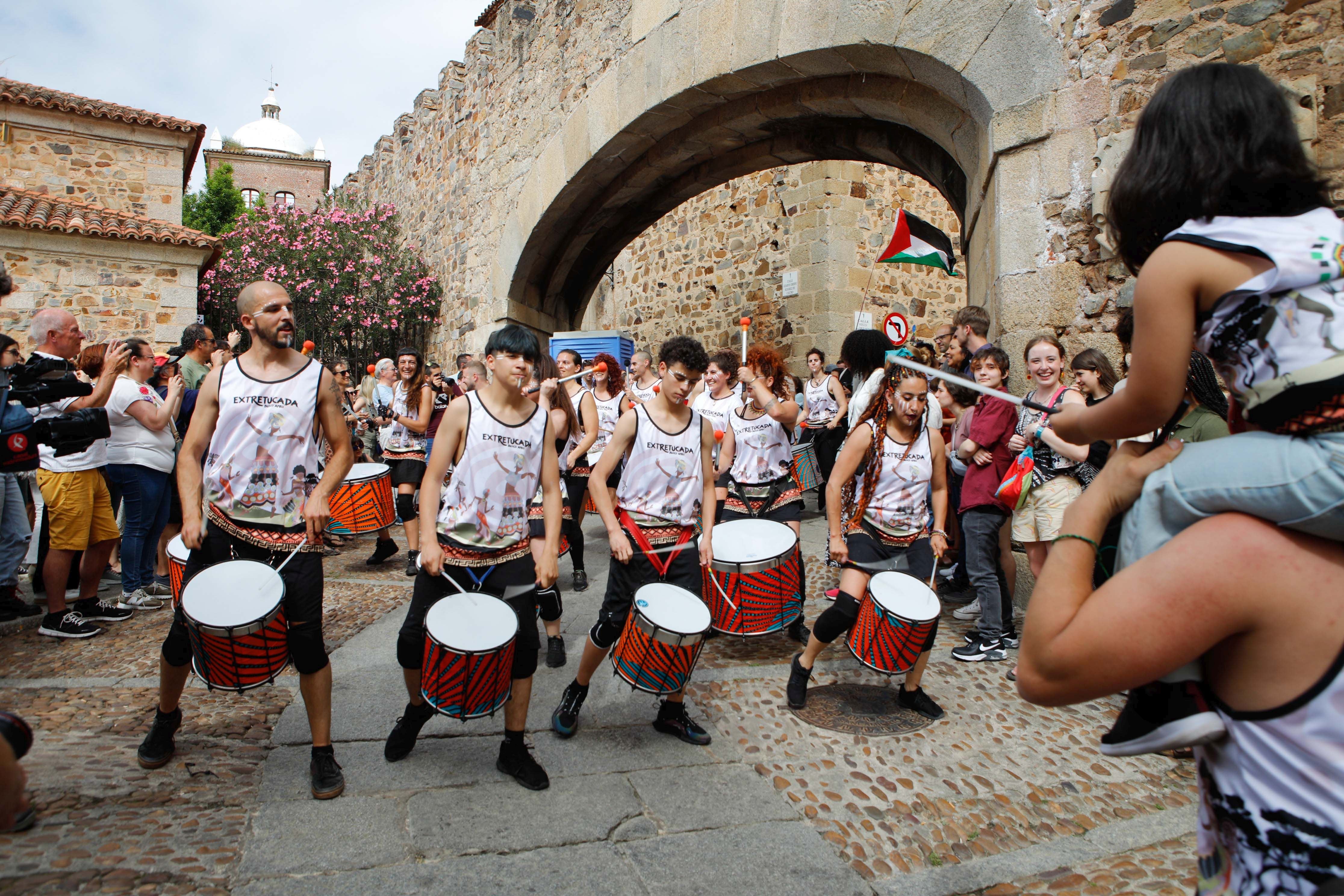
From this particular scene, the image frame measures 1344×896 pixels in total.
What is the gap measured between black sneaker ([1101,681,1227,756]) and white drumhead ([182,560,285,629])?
2.60 meters

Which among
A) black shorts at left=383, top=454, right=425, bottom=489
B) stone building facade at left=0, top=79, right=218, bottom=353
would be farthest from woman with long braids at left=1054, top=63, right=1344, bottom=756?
stone building facade at left=0, top=79, right=218, bottom=353

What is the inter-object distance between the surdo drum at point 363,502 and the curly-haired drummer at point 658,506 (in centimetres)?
264

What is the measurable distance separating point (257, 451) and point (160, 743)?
3.83 ft

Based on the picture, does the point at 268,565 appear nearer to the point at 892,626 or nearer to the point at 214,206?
the point at 892,626

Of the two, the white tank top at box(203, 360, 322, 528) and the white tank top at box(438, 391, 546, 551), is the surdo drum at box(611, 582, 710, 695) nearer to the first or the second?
the white tank top at box(438, 391, 546, 551)

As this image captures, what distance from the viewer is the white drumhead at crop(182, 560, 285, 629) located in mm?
2723

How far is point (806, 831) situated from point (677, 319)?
1361cm

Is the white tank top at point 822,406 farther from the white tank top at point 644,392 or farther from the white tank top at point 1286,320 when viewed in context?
the white tank top at point 1286,320

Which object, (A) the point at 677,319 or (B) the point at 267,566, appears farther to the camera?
(A) the point at 677,319

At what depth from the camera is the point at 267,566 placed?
9.61ft

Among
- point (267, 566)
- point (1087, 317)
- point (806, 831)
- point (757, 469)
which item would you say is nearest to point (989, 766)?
point (806, 831)

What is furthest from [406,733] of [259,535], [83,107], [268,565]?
[83,107]

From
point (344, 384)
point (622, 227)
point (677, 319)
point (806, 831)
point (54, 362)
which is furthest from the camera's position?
point (677, 319)

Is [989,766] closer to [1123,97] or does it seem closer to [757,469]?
[757,469]
